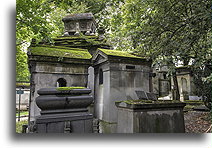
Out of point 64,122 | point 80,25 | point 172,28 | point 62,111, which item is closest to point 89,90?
point 62,111

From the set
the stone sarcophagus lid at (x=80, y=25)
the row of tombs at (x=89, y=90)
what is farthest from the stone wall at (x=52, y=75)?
the stone sarcophagus lid at (x=80, y=25)

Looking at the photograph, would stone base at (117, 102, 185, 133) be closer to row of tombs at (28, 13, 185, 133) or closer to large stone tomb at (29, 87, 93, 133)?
row of tombs at (28, 13, 185, 133)

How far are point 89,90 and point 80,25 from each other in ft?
13.4

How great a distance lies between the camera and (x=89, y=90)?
9.82 ft

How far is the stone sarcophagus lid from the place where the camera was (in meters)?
5.65

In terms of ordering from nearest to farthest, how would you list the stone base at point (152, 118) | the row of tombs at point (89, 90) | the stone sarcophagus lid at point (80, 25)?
the row of tombs at point (89, 90) → the stone base at point (152, 118) → the stone sarcophagus lid at point (80, 25)

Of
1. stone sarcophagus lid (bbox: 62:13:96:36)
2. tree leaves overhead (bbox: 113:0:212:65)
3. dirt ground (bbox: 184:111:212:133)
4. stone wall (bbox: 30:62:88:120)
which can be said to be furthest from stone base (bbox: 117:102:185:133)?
stone sarcophagus lid (bbox: 62:13:96:36)

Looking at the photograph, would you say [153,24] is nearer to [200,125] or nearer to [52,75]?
[200,125]

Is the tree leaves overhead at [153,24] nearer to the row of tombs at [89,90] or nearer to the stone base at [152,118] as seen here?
the row of tombs at [89,90]

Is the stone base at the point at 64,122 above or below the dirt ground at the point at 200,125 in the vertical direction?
above

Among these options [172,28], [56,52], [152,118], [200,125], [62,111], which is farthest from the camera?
[56,52]

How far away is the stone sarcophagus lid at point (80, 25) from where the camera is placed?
5652 mm
